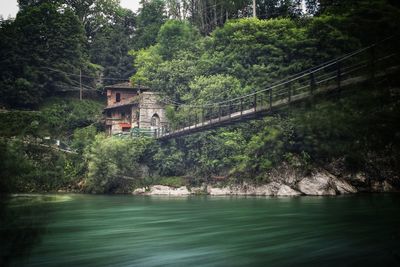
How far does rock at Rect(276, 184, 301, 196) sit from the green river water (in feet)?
36.6

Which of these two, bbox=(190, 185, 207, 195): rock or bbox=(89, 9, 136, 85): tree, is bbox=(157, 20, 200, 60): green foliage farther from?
bbox=(190, 185, 207, 195): rock

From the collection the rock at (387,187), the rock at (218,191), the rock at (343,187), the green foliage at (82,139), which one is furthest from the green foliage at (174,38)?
the rock at (387,187)

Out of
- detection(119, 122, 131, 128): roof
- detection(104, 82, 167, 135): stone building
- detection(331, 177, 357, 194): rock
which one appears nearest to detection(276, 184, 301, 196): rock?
detection(331, 177, 357, 194): rock

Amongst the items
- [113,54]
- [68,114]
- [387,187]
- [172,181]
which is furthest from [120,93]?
[387,187]

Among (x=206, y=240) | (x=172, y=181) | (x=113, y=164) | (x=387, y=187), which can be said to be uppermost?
(x=113, y=164)

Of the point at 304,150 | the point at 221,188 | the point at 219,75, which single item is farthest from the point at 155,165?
the point at 304,150

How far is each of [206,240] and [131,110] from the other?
30.9 metres

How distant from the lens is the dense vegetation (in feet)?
70.2

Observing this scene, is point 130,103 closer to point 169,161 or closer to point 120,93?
point 120,93

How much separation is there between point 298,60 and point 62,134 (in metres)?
21.7

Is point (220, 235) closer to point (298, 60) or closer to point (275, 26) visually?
point (298, 60)

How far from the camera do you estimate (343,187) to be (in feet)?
79.6

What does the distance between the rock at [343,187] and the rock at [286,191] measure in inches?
91.5

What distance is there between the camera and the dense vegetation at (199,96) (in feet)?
70.2
